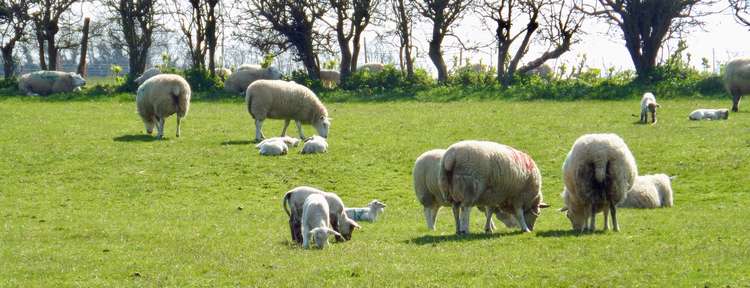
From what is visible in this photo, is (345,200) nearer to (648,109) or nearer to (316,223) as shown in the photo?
(316,223)

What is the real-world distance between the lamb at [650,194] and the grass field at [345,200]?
0.31m

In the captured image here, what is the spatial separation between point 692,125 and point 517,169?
14987 millimetres

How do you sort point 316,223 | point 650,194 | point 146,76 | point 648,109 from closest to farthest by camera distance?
1. point 316,223
2. point 650,194
3. point 648,109
4. point 146,76

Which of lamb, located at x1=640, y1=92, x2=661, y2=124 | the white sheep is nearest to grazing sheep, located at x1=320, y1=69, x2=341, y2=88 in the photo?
lamb, located at x1=640, y1=92, x2=661, y2=124

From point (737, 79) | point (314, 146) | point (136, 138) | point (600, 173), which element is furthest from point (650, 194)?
point (737, 79)

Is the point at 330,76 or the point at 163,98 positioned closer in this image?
the point at 163,98

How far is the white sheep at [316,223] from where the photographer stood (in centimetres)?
1407

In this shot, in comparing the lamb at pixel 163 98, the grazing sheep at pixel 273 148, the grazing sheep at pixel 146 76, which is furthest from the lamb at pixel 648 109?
the grazing sheep at pixel 146 76

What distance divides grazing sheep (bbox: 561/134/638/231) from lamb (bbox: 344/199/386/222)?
13.3ft

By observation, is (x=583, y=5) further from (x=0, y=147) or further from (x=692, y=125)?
(x=0, y=147)

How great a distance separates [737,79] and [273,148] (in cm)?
1449

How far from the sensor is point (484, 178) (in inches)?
588

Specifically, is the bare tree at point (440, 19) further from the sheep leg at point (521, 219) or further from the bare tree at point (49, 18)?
the sheep leg at point (521, 219)

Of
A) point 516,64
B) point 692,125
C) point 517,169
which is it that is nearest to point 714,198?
point 517,169
